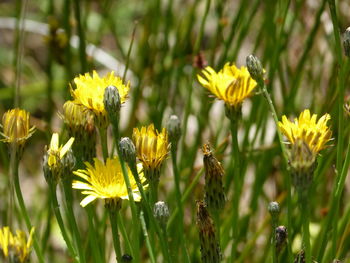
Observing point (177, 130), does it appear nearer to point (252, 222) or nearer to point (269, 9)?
point (269, 9)

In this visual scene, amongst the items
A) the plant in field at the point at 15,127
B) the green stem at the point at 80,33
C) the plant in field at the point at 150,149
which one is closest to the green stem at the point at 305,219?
the plant in field at the point at 150,149

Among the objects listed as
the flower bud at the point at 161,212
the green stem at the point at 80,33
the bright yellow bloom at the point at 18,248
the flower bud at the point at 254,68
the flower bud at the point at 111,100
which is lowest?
the bright yellow bloom at the point at 18,248

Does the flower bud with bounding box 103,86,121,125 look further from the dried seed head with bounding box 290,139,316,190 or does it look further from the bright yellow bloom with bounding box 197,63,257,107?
the dried seed head with bounding box 290,139,316,190

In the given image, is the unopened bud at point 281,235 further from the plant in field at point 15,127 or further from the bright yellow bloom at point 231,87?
the plant in field at point 15,127

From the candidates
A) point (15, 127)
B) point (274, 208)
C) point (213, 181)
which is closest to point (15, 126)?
point (15, 127)

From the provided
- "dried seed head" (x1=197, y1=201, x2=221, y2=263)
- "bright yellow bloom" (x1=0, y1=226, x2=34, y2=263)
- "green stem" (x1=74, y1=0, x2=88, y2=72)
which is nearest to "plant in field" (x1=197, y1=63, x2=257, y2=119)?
"dried seed head" (x1=197, y1=201, x2=221, y2=263)

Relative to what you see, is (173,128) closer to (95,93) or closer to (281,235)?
(95,93)
